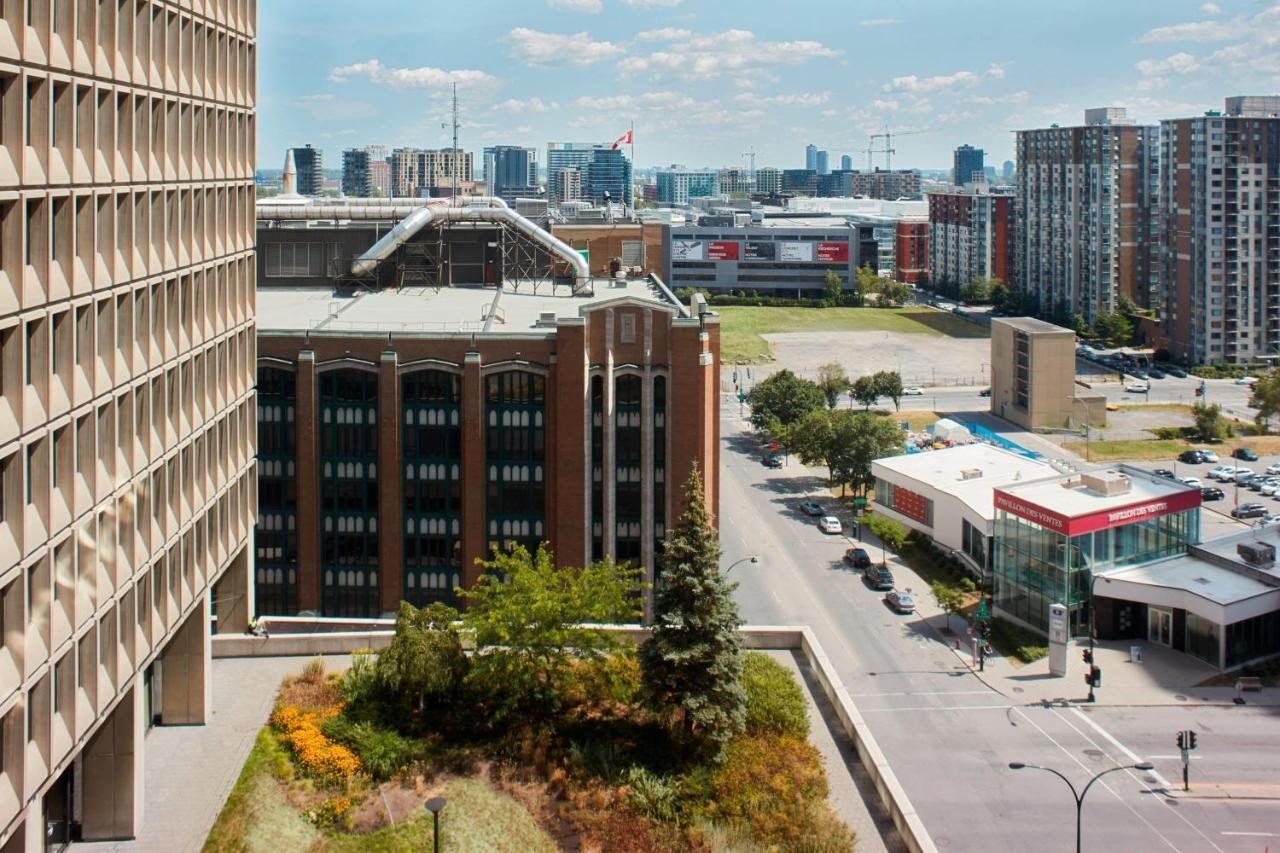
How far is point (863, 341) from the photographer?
185 m

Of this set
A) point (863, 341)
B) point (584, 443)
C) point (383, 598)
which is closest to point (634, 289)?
point (584, 443)

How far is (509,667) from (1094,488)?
40.7m

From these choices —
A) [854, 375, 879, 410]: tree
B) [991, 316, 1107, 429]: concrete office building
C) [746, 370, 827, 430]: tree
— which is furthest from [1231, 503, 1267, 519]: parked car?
[854, 375, 879, 410]: tree

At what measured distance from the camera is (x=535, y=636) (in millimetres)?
38500

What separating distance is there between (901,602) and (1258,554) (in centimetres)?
1886

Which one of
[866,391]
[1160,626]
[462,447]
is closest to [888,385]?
[866,391]

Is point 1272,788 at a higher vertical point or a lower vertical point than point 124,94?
lower

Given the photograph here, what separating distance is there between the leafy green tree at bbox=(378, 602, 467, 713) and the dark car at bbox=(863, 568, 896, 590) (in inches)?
1572

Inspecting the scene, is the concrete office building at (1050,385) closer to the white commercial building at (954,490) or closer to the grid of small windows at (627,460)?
the white commercial building at (954,490)

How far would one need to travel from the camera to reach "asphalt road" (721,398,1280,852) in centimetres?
4253

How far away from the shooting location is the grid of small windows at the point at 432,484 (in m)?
61.3

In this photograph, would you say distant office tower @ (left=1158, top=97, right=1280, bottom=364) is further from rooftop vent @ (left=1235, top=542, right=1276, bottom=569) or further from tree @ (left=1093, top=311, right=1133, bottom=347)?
rooftop vent @ (left=1235, top=542, right=1276, bottom=569)

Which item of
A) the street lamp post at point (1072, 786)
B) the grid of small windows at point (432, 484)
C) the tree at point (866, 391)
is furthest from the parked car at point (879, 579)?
the tree at point (866, 391)

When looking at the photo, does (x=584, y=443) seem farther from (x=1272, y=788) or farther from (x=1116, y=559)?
(x=1272, y=788)
